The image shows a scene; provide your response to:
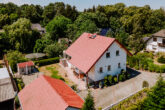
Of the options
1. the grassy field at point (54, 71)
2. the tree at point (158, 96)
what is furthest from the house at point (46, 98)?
the grassy field at point (54, 71)

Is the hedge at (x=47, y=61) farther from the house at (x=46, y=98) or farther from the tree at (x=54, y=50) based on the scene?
the house at (x=46, y=98)

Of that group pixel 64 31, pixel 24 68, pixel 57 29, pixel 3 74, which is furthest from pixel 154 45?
pixel 3 74

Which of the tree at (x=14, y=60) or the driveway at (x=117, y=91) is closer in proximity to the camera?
the driveway at (x=117, y=91)

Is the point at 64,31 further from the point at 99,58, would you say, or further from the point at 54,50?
the point at 99,58

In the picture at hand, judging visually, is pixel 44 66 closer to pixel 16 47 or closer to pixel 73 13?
pixel 16 47

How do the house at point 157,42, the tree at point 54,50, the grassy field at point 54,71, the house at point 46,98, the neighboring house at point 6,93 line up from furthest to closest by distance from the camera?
the house at point 157,42 < the tree at point 54,50 < the grassy field at point 54,71 < the neighboring house at point 6,93 < the house at point 46,98

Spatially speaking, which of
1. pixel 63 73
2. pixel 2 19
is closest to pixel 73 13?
pixel 2 19

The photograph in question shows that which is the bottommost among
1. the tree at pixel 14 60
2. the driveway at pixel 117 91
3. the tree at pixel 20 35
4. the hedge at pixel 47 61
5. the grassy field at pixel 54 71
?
the driveway at pixel 117 91

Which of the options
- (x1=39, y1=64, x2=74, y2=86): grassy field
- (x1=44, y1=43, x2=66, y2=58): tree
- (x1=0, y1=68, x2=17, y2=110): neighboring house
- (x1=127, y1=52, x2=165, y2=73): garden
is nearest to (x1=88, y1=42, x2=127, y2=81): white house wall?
(x1=127, y1=52, x2=165, y2=73): garden

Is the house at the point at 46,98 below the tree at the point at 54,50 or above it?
below
